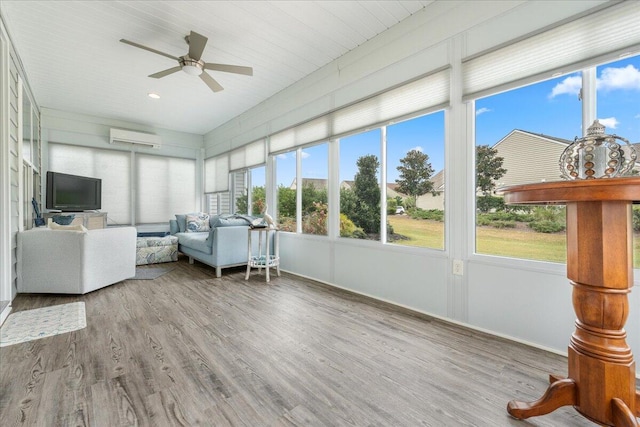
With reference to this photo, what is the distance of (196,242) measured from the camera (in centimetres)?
441

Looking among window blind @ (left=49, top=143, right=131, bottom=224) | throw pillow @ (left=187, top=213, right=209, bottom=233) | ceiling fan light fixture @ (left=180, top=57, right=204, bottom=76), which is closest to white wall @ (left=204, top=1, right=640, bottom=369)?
ceiling fan light fixture @ (left=180, top=57, right=204, bottom=76)

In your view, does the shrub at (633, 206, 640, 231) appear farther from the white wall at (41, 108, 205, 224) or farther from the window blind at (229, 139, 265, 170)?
the white wall at (41, 108, 205, 224)

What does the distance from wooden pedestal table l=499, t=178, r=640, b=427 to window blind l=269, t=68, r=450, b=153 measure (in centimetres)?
154

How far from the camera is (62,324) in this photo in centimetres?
227

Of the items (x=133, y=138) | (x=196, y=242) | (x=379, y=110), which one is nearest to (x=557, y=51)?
(x=379, y=110)

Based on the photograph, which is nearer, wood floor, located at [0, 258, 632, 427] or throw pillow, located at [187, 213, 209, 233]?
wood floor, located at [0, 258, 632, 427]

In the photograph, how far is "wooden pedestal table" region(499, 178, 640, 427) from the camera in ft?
3.42

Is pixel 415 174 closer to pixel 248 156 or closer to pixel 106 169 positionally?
pixel 248 156

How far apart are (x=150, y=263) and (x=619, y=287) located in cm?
554

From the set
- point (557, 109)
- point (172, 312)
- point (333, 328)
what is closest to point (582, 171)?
point (557, 109)

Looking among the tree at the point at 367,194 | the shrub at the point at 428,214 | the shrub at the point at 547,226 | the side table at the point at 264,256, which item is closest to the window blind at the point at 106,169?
the side table at the point at 264,256

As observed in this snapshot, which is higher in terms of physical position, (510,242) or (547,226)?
(547,226)

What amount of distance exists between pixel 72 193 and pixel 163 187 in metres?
1.74

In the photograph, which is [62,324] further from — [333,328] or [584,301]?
[584,301]
